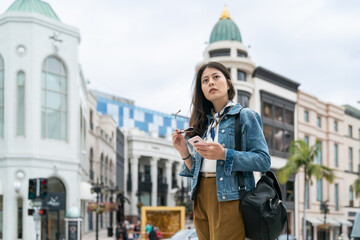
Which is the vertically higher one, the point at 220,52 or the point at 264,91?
the point at 220,52

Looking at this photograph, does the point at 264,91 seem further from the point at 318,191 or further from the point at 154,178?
the point at 154,178

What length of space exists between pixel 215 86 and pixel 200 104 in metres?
0.24

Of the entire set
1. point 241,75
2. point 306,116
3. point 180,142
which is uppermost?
point 241,75

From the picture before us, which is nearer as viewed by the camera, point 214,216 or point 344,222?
point 214,216

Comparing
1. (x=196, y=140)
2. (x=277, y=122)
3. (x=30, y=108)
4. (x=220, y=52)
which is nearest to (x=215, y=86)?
(x=196, y=140)

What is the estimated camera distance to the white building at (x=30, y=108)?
31.8 meters

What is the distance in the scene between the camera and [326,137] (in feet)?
182

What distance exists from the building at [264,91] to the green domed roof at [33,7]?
519 inches

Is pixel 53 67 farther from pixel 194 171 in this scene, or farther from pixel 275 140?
pixel 194 171

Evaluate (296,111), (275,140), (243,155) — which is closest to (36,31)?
(275,140)

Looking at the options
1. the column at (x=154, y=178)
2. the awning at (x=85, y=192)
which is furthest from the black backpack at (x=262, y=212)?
the column at (x=154, y=178)

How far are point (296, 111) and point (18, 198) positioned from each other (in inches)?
1127

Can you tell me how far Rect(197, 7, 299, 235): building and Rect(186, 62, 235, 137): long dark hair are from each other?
129 ft

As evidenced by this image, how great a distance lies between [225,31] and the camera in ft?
148
